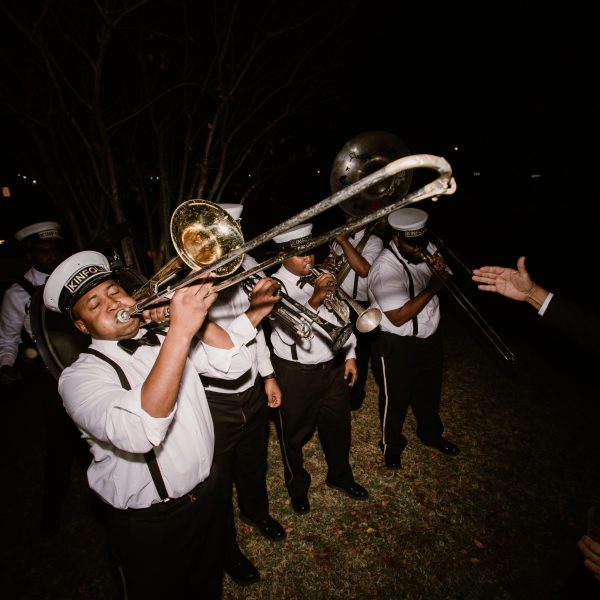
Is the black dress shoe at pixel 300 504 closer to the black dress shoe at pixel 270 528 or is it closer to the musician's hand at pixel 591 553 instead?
the black dress shoe at pixel 270 528

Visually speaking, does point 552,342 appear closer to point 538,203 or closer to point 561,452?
point 561,452

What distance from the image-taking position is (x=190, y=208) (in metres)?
2.28

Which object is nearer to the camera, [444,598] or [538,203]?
[444,598]

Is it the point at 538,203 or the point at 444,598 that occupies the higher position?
the point at 444,598

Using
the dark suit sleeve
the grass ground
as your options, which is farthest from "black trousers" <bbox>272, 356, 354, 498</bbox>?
the dark suit sleeve

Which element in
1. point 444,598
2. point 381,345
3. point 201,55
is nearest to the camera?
point 444,598

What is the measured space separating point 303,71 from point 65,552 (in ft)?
30.0

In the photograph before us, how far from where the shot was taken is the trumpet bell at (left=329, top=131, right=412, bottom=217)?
4086 millimetres

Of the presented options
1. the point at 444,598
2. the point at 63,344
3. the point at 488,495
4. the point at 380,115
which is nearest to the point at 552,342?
the point at 488,495

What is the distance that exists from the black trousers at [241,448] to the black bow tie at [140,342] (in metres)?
1.00

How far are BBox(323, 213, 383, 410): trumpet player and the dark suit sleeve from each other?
6.96ft

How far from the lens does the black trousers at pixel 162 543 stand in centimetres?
193

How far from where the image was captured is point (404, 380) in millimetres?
3848

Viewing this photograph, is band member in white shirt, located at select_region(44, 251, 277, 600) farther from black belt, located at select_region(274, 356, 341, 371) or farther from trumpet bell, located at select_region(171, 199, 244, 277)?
black belt, located at select_region(274, 356, 341, 371)
